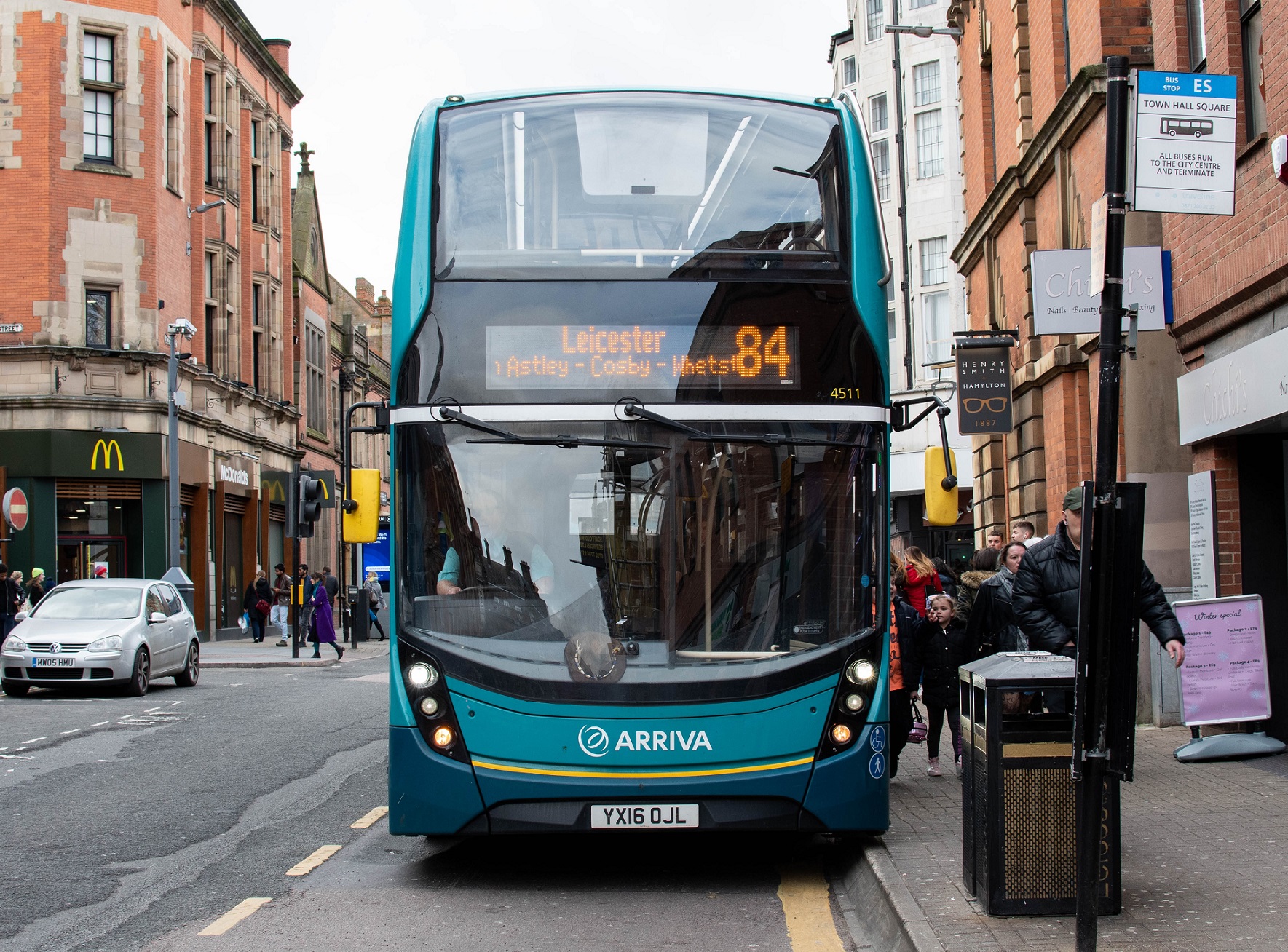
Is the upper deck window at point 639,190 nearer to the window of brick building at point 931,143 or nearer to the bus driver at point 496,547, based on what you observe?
the bus driver at point 496,547

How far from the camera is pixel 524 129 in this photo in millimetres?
8312

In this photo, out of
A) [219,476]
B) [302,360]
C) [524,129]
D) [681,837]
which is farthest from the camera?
[302,360]

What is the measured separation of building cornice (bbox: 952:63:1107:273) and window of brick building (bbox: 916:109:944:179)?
22.0 meters

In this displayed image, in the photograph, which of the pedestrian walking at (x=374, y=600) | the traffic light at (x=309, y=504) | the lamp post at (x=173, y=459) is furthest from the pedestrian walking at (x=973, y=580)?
the pedestrian walking at (x=374, y=600)

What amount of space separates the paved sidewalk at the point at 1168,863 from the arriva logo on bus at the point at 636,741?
1155 millimetres

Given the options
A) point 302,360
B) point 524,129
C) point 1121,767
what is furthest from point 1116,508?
point 302,360

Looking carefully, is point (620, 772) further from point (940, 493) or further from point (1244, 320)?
point (1244, 320)

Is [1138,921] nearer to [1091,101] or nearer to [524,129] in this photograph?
[524,129]

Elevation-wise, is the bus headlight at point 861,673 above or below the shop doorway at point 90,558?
below

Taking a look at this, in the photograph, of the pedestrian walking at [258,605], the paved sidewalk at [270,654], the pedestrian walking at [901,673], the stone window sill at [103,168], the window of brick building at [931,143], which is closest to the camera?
the pedestrian walking at [901,673]

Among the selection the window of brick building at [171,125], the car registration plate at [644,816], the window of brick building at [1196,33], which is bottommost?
the car registration plate at [644,816]

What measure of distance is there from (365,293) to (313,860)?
2688 inches

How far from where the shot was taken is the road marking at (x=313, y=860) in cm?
800

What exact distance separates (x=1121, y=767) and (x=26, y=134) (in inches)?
1310
